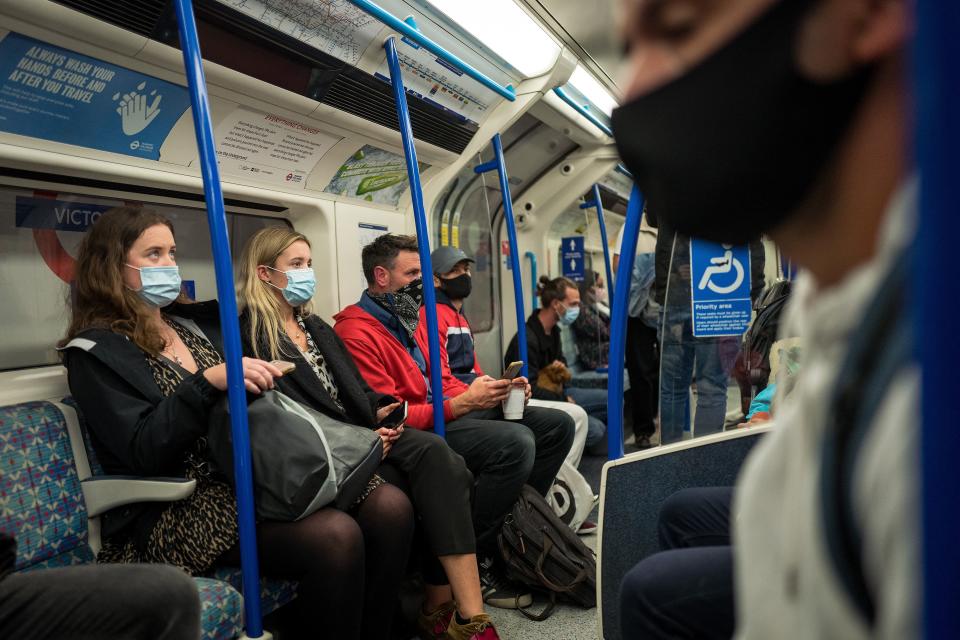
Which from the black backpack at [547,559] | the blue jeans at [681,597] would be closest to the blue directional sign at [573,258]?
the black backpack at [547,559]

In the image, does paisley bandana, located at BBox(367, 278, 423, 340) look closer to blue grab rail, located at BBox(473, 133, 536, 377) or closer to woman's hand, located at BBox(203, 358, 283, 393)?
blue grab rail, located at BBox(473, 133, 536, 377)

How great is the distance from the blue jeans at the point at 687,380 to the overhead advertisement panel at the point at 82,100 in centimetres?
217

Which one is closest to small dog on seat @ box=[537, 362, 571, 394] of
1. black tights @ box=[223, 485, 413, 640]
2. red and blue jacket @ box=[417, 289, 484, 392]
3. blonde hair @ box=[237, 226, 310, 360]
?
red and blue jacket @ box=[417, 289, 484, 392]

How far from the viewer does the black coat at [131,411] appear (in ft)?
6.23

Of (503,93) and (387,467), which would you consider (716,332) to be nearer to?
(387,467)

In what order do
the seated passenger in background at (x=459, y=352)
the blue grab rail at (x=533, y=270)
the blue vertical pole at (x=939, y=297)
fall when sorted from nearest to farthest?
the blue vertical pole at (x=939, y=297) < the seated passenger in background at (x=459, y=352) < the blue grab rail at (x=533, y=270)

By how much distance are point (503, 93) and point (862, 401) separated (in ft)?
12.0

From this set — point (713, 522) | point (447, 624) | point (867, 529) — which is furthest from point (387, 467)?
point (867, 529)

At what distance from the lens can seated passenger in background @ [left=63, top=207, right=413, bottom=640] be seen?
193cm

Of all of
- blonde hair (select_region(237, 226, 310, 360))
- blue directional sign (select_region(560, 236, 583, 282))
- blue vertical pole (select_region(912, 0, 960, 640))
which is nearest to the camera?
blue vertical pole (select_region(912, 0, 960, 640))

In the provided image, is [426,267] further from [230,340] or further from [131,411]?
[131,411]

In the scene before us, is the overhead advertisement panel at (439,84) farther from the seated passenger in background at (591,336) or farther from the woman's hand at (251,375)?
the seated passenger in background at (591,336)

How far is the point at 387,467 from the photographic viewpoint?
2.58 metres

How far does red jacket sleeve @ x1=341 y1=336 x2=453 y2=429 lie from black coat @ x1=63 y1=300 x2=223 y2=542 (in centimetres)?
102
